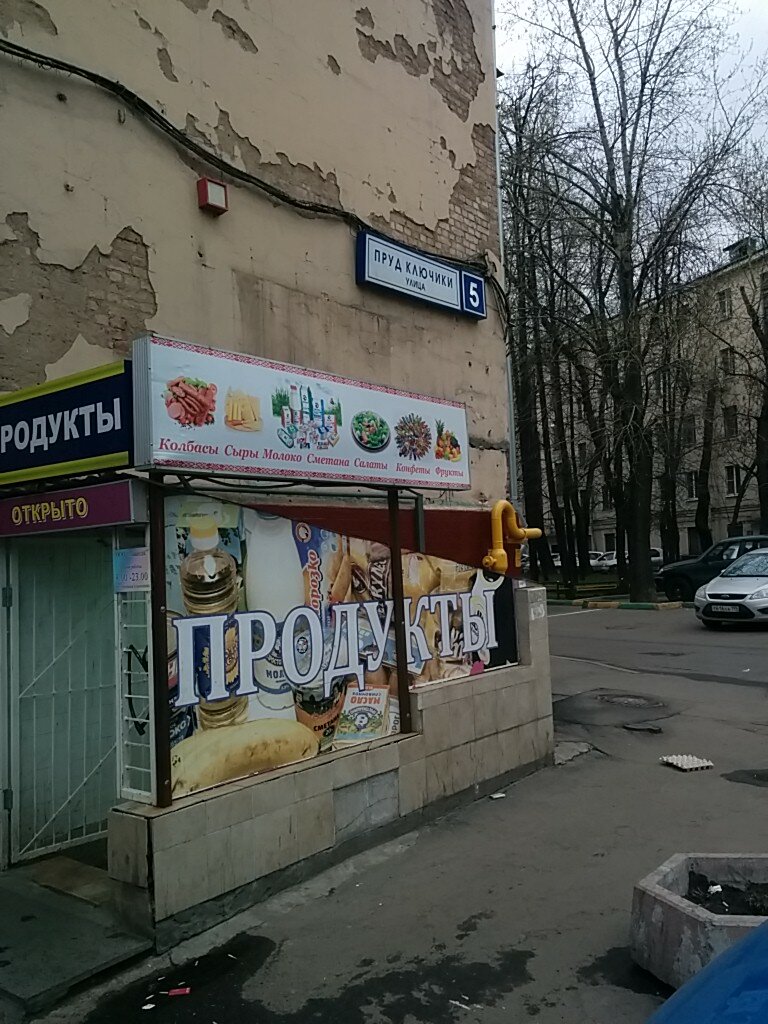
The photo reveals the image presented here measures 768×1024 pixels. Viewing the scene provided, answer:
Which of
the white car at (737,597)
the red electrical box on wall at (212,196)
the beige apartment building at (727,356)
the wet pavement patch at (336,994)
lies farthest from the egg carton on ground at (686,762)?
the beige apartment building at (727,356)

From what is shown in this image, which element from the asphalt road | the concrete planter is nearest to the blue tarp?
the concrete planter

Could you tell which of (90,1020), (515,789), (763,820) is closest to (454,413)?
(515,789)

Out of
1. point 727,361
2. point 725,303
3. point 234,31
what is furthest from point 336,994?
point 725,303

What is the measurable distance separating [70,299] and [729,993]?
17.5 feet

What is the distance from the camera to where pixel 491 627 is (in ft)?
23.7

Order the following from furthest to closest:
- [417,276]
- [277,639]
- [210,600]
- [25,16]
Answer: [417,276] → [25,16] → [277,639] → [210,600]

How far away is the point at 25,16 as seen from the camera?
18.3ft

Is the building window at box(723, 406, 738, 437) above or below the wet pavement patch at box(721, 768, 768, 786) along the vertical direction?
above

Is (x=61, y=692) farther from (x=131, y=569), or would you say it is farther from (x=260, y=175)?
(x=260, y=175)

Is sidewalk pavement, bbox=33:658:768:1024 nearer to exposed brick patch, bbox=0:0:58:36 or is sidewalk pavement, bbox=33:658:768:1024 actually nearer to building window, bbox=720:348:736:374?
exposed brick patch, bbox=0:0:58:36

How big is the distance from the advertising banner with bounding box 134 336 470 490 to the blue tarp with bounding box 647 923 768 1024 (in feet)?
10.3

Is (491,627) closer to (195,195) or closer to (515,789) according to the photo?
(515,789)

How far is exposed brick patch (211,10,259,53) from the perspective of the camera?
6.91 meters

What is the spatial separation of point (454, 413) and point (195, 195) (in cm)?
261
